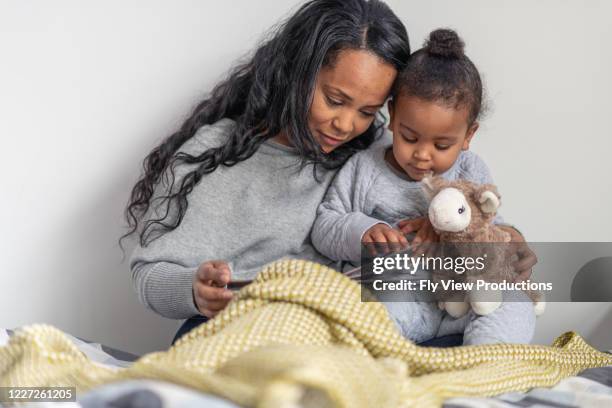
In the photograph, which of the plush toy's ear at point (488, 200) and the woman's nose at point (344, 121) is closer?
the plush toy's ear at point (488, 200)

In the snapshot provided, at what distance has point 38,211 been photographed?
1604 millimetres

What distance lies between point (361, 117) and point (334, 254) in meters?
0.27

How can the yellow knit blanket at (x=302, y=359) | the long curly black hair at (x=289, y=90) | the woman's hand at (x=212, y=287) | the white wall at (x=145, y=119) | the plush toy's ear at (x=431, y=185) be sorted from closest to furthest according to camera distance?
the yellow knit blanket at (x=302, y=359) < the woman's hand at (x=212, y=287) < the plush toy's ear at (x=431, y=185) < the long curly black hair at (x=289, y=90) < the white wall at (x=145, y=119)

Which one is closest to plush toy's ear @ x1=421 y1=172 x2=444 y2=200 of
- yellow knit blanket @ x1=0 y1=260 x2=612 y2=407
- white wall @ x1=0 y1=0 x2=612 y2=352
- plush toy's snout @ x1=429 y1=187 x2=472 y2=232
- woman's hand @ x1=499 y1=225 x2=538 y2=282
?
plush toy's snout @ x1=429 y1=187 x2=472 y2=232

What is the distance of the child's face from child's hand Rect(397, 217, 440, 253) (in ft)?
0.34

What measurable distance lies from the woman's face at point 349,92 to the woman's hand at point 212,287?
0.37 meters

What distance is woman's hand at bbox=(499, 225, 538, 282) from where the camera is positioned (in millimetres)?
1424

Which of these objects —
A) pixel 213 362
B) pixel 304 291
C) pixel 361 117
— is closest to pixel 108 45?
pixel 361 117

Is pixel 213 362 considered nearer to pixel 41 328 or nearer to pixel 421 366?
pixel 41 328

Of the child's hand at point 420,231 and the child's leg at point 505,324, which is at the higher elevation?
the child's hand at point 420,231

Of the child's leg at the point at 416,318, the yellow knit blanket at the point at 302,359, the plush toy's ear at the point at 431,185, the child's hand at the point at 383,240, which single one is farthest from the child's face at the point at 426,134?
the yellow knit blanket at the point at 302,359

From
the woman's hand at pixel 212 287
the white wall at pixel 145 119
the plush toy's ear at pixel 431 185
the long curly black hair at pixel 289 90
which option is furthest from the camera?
the white wall at pixel 145 119

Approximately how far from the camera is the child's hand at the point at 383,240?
1.33 m

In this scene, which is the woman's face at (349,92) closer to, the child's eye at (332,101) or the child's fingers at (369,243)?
the child's eye at (332,101)
